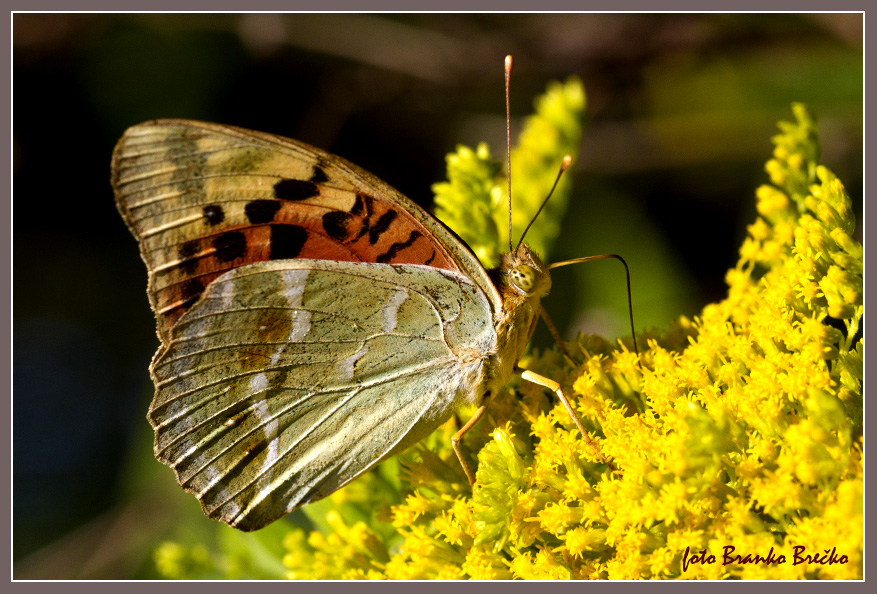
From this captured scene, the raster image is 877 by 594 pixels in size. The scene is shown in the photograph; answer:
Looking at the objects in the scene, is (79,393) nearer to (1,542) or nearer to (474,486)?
(1,542)

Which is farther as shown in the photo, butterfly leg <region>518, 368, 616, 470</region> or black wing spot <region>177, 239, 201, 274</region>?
black wing spot <region>177, 239, 201, 274</region>

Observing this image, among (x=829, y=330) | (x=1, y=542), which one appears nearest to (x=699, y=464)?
(x=829, y=330)

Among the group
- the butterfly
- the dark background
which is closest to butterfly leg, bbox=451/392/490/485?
the butterfly

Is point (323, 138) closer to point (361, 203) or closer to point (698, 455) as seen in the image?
point (361, 203)

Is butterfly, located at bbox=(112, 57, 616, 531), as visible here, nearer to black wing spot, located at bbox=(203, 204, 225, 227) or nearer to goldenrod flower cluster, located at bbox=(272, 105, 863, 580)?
black wing spot, located at bbox=(203, 204, 225, 227)

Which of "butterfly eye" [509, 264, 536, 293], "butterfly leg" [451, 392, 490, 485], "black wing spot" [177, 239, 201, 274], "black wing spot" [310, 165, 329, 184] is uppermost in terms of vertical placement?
"black wing spot" [310, 165, 329, 184]

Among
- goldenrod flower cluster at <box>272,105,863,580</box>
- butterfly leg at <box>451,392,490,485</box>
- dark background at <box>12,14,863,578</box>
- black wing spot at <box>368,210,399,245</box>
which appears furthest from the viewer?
dark background at <box>12,14,863,578</box>

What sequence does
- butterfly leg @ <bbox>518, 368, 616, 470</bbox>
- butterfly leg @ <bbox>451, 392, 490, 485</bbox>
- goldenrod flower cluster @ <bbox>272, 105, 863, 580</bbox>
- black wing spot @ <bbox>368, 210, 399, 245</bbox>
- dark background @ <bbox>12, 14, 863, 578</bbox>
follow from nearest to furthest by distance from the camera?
goldenrod flower cluster @ <bbox>272, 105, 863, 580</bbox> < butterfly leg @ <bbox>518, 368, 616, 470</bbox> < butterfly leg @ <bbox>451, 392, 490, 485</bbox> < black wing spot @ <bbox>368, 210, 399, 245</bbox> < dark background @ <bbox>12, 14, 863, 578</bbox>
